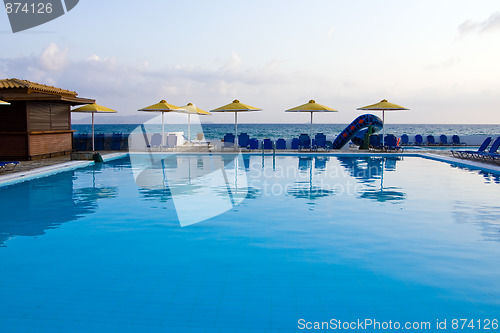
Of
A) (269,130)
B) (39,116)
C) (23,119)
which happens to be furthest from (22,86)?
(269,130)

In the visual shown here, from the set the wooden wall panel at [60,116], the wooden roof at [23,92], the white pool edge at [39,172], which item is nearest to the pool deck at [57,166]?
the white pool edge at [39,172]

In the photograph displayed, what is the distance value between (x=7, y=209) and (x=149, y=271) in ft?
16.0

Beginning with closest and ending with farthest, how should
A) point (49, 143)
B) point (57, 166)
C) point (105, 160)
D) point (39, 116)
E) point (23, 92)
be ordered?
1. point (57, 166)
2. point (23, 92)
3. point (39, 116)
4. point (49, 143)
5. point (105, 160)

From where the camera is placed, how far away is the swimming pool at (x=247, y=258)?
388 cm

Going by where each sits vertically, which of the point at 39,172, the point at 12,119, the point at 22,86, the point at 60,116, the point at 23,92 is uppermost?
the point at 22,86

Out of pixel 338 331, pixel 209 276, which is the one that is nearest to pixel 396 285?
pixel 338 331

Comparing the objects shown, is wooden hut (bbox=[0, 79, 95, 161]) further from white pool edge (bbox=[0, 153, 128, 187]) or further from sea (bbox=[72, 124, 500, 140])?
sea (bbox=[72, 124, 500, 140])

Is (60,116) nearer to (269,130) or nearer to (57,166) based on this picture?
(57,166)

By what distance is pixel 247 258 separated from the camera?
5391mm

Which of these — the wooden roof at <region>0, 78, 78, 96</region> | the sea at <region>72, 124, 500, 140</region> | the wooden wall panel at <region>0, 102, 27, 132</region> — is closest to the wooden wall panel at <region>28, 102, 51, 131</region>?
the wooden wall panel at <region>0, 102, 27, 132</region>

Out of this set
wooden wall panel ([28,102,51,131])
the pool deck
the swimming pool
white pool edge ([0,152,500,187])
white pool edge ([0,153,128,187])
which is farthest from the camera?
wooden wall panel ([28,102,51,131])

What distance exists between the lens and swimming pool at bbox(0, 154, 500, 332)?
388 centimetres

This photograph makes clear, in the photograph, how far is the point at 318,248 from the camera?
5.81 m

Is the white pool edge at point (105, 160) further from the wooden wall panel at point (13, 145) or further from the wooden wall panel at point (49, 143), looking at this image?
the wooden wall panel at point (13, 145)
